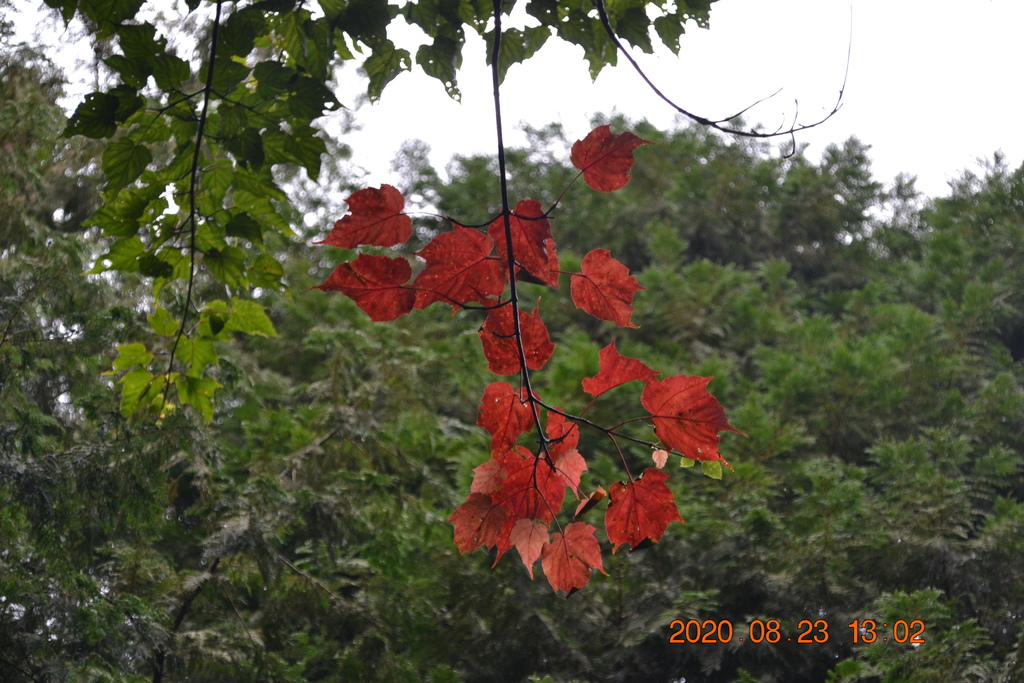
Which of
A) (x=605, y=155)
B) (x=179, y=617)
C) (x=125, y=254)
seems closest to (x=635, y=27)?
(x=605, y=155)

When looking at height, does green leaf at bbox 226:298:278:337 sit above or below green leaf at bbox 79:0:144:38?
below

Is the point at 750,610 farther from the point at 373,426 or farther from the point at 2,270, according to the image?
the point at 2,270

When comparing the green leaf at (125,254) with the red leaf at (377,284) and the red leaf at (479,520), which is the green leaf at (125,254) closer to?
the red leaf at (377,284)

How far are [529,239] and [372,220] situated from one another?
0.12 m

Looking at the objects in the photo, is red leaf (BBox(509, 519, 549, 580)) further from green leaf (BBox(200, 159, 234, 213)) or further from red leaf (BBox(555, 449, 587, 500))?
green leaf (BBox(200, 159, 234, 213))

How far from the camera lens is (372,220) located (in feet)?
1.84

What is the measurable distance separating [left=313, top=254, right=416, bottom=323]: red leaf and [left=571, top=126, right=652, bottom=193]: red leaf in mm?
154

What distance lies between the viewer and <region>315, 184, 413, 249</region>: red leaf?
21.8 inches

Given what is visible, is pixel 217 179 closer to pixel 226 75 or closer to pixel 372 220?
pixel 226 75

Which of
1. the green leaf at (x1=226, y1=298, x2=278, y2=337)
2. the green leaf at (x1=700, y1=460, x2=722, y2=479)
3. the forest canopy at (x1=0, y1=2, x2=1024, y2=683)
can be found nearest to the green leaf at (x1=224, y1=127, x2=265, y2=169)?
the forest canopy at (x1=0, y1=2, x2=1024, y2=683)

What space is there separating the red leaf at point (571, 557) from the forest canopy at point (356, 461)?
0.23m
